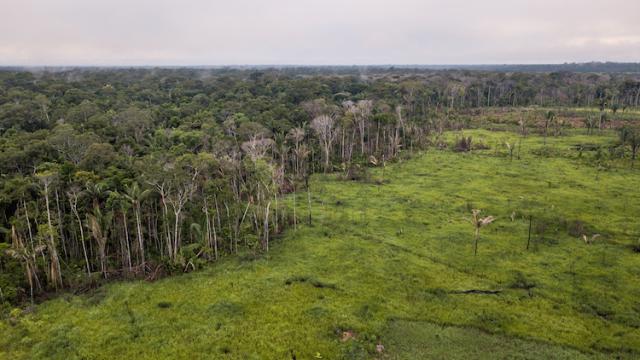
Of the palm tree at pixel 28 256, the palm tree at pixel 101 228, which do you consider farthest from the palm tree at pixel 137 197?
the palm tree at pixel 28 256

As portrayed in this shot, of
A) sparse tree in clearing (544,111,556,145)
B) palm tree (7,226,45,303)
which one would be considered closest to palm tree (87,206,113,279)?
palm tree (7,226,45,303)

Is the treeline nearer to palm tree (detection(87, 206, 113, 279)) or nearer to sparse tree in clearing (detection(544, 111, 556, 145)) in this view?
palm tree (detection(87, 206, 113, 279))

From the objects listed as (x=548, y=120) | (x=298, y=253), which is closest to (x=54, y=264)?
(x=298, y=253)

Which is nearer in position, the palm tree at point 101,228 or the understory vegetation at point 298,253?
→ the understory vegetation at point 298,253

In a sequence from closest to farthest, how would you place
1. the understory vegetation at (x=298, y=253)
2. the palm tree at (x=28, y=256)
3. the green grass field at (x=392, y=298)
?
the green grass field at (x=392, y=298) < the understory vegetation at (x=298, y=253) < the palm tree at (x=28, y=256)

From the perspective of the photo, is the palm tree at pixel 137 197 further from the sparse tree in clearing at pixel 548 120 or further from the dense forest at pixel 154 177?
the sparse tree in clearing at pixel 548 120

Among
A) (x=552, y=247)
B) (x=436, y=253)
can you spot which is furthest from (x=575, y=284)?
(x=436, y=253)
